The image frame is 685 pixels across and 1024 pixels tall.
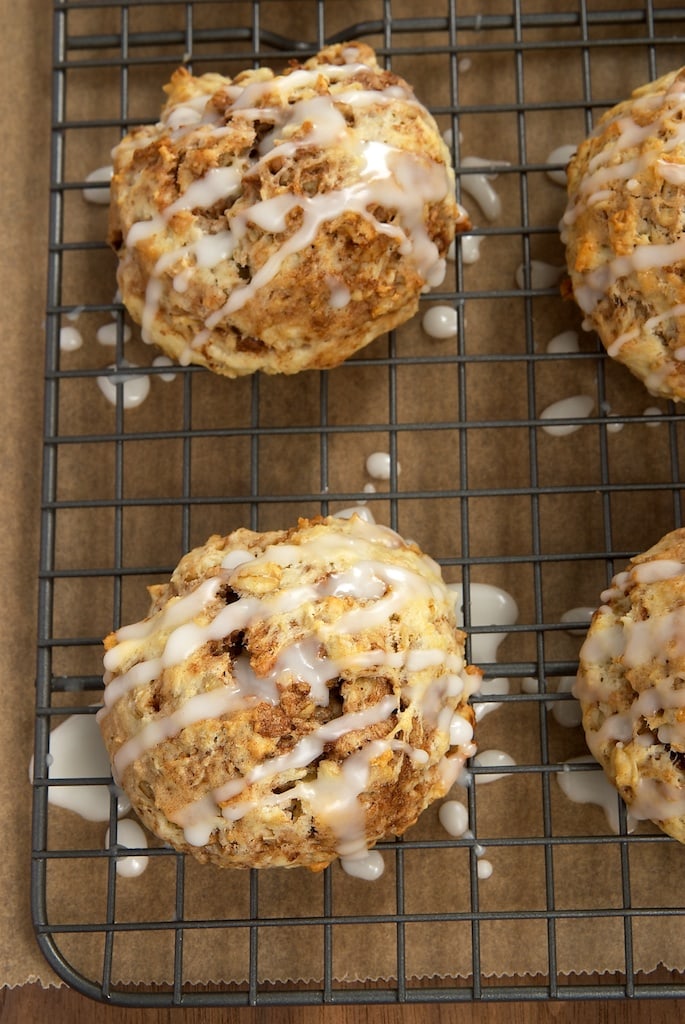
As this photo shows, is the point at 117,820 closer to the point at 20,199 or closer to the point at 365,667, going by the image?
the point at 365,667

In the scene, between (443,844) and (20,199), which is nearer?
(443,844)

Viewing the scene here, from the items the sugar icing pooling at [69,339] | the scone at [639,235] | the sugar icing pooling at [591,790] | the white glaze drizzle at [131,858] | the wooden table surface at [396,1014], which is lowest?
the wooden table surface at [396,1014]

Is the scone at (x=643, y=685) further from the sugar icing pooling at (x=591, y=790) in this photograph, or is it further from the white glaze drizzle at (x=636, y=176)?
the white glaze drizzle at (x=636, y=176)

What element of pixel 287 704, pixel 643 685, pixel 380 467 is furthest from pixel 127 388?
pixel 643 685

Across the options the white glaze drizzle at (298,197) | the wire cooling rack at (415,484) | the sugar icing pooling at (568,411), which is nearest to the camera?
the white glaze drizzle at (298,197)

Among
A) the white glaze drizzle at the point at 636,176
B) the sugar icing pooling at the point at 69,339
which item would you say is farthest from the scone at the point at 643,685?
the sugar icing pooling at the point at 69,339

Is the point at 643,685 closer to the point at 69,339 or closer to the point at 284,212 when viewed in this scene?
the point at 284,212

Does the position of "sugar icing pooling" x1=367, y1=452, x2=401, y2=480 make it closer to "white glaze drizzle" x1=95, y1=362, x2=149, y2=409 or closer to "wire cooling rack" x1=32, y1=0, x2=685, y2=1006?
"wire cooling rack" x1=32, y1=0, x2=685, y2=1006

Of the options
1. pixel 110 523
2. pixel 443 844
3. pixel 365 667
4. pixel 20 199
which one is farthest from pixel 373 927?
pixel 20 199
